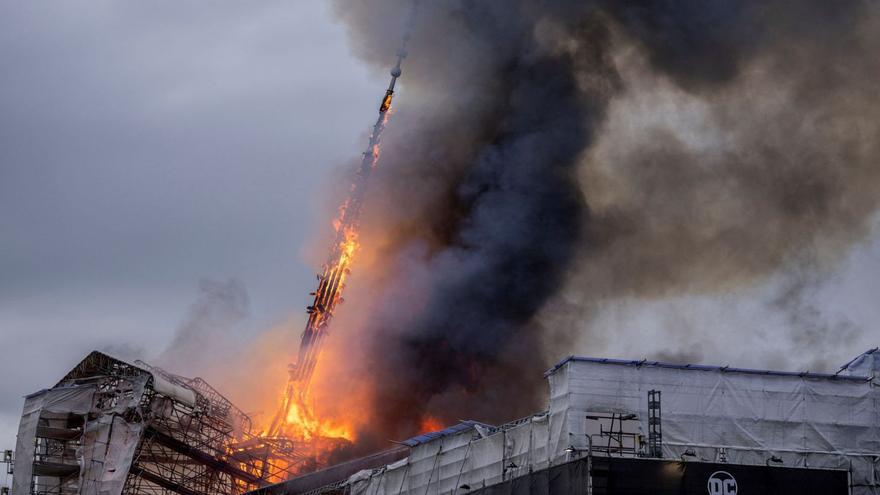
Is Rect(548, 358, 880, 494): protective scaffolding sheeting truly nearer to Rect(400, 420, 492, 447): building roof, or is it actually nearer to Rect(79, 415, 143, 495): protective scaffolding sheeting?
Rect(400, 420, 492, 447): building roof

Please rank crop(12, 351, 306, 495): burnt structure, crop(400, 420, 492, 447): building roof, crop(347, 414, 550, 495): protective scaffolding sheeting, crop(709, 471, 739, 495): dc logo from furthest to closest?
crop(12, 351, 306, 495): burnt structure, crop(400, 420, 492, 447): building roof, crop(347, 414, 550, 495): protective scaffolding sheeting, crop(709, 471, 739, 495): dc logo

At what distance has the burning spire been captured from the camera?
396ft

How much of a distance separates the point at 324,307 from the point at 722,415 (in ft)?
162

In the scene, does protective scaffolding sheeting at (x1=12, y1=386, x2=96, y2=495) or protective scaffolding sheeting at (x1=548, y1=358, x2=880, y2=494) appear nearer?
protective scaffolding sheeting at (x1=548, y1=358, x2=880, y2=494)

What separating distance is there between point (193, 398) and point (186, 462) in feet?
19.0

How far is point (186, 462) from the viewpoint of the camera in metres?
111

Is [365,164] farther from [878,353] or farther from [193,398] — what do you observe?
[878,353]

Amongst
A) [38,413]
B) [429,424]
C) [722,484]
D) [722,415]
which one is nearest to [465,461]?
[722,415]

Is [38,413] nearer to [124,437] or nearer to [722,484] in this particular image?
[124,437]

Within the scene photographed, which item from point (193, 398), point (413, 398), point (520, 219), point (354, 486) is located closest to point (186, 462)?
point (193, 398)

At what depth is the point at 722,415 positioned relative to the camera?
81375 mm

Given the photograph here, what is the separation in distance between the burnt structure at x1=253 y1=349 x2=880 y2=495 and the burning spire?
38.2 metres

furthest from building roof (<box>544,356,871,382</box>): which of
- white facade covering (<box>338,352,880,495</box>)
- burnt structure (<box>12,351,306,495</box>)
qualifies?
burnt structure (<box>12,351,306,495</box>)

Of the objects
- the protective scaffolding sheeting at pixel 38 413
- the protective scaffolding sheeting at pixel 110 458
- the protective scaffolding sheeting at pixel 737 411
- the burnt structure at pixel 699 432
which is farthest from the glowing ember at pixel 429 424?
the protective scaffolding sheeting at pixel 737 411
